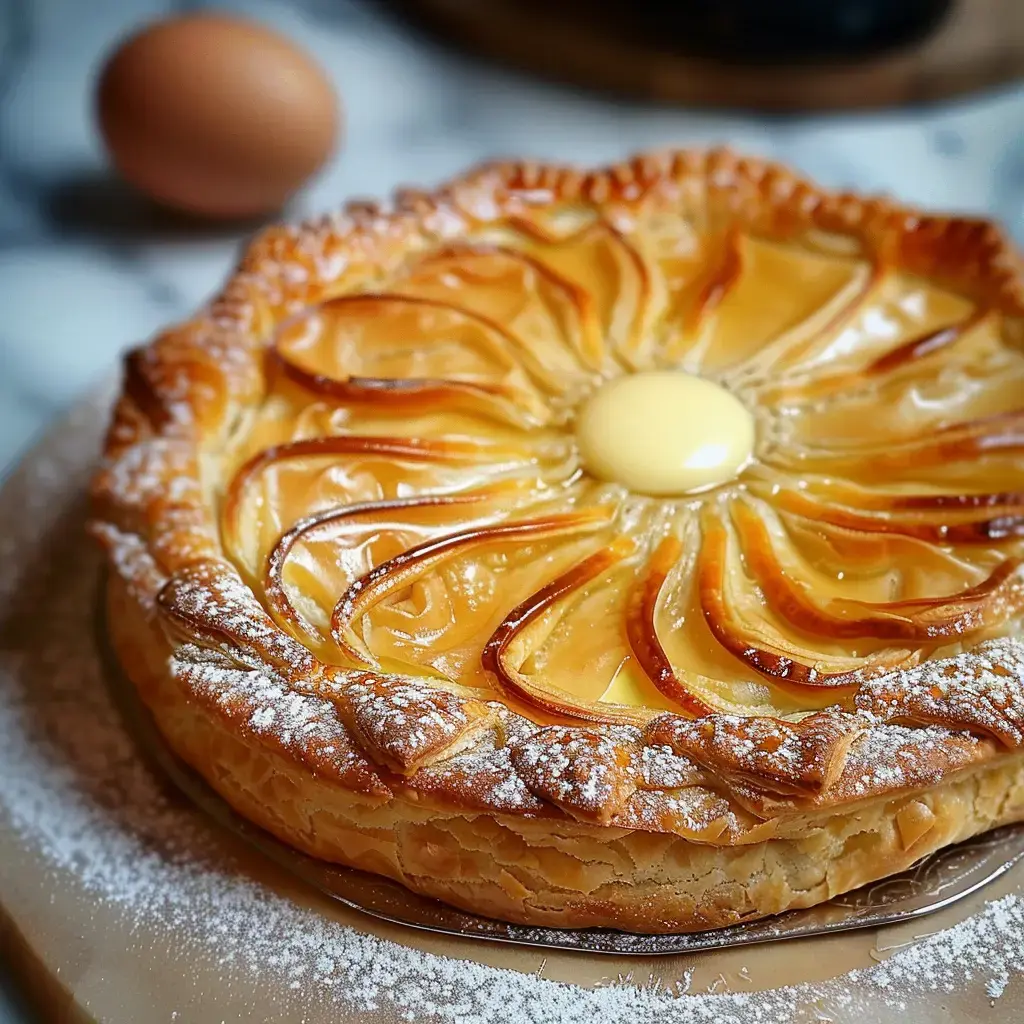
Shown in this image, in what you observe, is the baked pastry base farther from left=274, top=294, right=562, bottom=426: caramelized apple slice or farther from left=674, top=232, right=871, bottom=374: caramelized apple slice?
left=674, top=232, right=871, bottom=374: caramelized apple slice

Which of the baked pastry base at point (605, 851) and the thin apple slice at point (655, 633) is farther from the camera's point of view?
the thin apple slice at point (655, 633)

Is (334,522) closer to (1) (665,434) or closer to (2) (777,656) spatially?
(1) (665,434)

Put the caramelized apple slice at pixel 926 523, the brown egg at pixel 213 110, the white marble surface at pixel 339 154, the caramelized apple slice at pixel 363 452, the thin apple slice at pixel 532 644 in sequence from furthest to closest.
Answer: the white marble surface at pixel 339 154
the brown egg at pixel 213 110
the caramelized apple slice at pixel 363 452
the caramelized apple slice at pixel 926 523
the thin apple slice at pixel 532 644

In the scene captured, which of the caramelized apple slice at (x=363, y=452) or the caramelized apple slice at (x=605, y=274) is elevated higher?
the caramelized apple slice at (x=605, y=274)

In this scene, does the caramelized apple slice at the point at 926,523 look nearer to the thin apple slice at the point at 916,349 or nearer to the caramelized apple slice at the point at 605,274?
the thin apple slice at the point at 916,349

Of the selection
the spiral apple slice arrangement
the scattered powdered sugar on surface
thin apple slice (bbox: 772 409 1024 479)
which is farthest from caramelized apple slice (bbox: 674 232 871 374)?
the scattered powdered sugar on surface

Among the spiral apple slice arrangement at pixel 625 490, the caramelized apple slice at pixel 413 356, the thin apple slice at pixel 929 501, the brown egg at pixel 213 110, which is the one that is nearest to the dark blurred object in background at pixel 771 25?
the brown egg at pixel 213 110

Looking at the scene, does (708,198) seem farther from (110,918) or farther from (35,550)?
(110,918)
